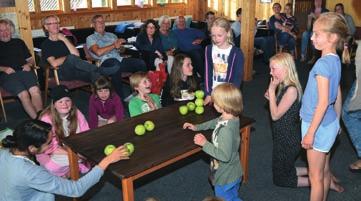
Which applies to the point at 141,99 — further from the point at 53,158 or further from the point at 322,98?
the point at 322,98

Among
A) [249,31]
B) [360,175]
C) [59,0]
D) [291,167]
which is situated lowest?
[360,175]

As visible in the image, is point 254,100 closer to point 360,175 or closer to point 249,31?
point 249,31

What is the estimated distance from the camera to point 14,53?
16.2 feet

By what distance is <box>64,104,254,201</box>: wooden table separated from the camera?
2.28m

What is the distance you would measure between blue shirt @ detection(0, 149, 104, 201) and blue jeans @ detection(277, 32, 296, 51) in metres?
6.99

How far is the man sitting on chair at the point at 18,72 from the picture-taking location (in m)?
4.69

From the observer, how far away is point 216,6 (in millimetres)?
11375

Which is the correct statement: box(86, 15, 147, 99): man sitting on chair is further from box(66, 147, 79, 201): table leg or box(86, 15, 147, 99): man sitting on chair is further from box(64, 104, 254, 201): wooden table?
box(66, 147, 79, 201): table leg

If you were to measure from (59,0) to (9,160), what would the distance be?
7.51 metres

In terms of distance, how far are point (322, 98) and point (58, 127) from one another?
2.10 metres

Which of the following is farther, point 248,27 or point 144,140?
point 248,27

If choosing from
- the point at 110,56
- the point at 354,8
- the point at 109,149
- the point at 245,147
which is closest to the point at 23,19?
the point at 110,56

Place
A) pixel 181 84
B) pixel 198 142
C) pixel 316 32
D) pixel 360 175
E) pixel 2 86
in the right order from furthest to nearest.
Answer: pixel 2 86, pixel 181 84, pixel 360 175, pixel 198 142, pixel 316 32

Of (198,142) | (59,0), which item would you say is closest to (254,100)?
(198,142)
